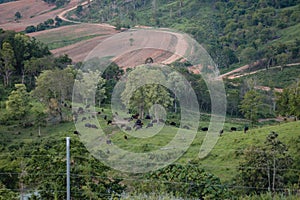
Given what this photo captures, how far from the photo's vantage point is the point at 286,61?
39375mm

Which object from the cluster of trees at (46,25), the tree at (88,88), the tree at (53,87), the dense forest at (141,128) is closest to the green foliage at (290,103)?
the dense forest at (141,128)

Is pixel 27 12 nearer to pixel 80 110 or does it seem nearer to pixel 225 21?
pixel 225 21

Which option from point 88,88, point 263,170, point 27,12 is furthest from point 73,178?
point 27,12

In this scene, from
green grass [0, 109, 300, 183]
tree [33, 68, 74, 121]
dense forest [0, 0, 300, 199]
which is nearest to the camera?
dense forest [0, 0, 300, 199]

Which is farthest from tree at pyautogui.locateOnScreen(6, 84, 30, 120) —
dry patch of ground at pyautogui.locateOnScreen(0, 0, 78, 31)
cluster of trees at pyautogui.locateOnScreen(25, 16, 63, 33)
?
dry patch of ground at pyautogui.locateOnScreen(0, 0, 78, 31)

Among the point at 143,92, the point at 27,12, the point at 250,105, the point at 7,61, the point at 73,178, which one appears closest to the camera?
the point at 73,178

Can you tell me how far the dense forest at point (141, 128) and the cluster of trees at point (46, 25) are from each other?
19.0m

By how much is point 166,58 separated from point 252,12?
66.5 ft

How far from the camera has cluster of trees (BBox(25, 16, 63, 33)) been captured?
50.2 meters

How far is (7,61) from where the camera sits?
84.6 ft

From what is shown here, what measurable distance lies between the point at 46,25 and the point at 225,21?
20.7 meters

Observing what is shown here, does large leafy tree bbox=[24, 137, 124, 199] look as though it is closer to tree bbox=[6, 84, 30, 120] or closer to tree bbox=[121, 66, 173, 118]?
tree bbox=[121, 66, 173, 118]

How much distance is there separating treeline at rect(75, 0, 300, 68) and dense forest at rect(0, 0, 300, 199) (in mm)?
282

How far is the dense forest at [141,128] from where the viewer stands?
34.4 feet
